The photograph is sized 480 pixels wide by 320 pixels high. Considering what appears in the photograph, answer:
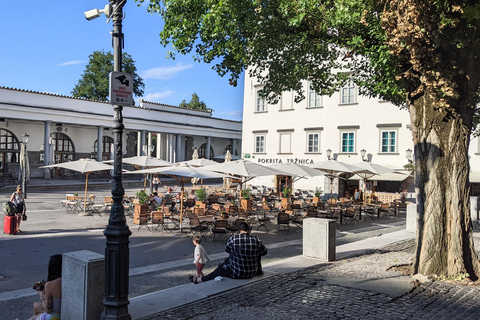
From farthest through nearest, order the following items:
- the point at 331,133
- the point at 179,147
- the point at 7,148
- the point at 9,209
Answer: the point at 179,147 → the point at 7,148 → the point at 331,133 → the point at 9,209

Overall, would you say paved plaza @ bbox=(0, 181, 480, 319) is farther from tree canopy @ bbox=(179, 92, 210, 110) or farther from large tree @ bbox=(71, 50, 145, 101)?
tree canopy @ bbox=(179, 92, 210, 110)

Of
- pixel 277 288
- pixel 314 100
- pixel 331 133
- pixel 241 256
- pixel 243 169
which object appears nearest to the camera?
pixel 277 288

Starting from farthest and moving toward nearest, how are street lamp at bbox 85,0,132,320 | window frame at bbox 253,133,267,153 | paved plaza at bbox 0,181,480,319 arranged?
window frame at bbox 253,133,267,153
paved plaza at bbox 0,181,480,319
street lamp at bbox 85,0,132,320

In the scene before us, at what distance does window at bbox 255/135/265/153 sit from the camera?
34.8 m

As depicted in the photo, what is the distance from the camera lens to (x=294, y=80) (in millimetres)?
13047

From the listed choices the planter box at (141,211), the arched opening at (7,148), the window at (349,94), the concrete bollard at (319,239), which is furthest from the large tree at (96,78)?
the concrete bollard at (319,239)

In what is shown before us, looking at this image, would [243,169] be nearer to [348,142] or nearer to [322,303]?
[322,303]

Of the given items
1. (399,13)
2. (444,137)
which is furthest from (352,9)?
(444,137)

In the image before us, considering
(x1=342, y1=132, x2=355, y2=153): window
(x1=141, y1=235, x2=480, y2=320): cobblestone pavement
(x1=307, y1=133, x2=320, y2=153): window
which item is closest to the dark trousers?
(x1=141, y1=235, x2=480, y2=320): cobblestone pavement

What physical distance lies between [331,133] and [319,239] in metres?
21.4

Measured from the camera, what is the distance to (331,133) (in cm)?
3072

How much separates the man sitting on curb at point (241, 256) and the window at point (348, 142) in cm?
2299

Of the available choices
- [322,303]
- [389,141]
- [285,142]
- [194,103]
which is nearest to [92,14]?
[322,303]

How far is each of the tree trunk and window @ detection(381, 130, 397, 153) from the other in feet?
65.2
